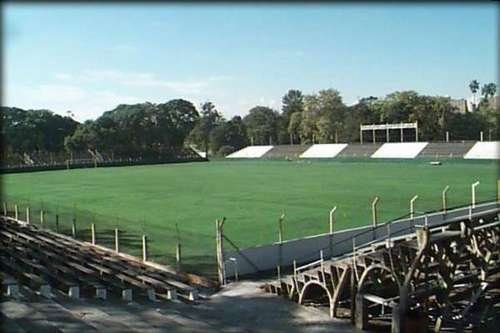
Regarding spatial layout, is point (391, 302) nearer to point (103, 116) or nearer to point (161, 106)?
point (103, 116)

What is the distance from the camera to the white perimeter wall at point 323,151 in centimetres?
6631

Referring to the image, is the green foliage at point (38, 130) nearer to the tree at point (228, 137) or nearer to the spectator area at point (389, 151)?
the tree at point (228, 137)

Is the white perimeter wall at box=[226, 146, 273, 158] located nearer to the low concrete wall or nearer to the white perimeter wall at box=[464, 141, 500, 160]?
the white perimeter wall at box=[464, 141, 500, 160]

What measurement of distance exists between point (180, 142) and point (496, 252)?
266 feet

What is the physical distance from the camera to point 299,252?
1459cm

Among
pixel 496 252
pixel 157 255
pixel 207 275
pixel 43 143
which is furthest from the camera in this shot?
pixel 43 143

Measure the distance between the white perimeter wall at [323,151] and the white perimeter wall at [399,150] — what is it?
5.52m

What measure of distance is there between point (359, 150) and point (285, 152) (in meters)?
10.6

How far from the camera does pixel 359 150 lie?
64.9 m

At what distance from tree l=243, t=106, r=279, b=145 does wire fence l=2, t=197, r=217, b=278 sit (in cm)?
6598

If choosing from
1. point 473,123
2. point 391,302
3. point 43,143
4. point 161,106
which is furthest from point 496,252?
point 161,106

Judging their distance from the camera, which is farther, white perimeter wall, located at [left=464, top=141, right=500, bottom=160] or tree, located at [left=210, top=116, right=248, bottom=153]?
tree, located at [left=210, top=116, right=248, bottom=153]

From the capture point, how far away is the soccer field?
18422 millimetres

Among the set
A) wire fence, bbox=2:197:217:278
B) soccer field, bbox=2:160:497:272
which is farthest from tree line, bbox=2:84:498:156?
wire fence, bbox=2:197:217:278
